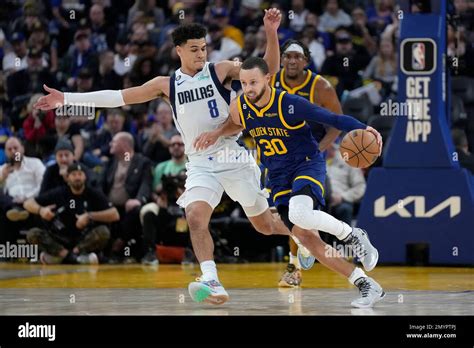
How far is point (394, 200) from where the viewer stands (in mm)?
13484

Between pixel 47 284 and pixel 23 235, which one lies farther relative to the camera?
pixel 23 235

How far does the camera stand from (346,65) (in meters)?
16.5

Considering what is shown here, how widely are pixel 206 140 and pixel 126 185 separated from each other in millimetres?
5614

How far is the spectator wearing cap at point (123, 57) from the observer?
57.9 feet

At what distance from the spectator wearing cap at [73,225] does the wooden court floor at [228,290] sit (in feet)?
1.38

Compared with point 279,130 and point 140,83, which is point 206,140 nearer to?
point 279,130

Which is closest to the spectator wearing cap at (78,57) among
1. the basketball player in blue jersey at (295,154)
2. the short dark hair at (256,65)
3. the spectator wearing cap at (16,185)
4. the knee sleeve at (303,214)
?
the spectator wearing cap at (16,185)

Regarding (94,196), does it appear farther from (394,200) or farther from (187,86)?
(187,86)

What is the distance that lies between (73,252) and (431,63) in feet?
16.6

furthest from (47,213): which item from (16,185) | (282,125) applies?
(282,125)

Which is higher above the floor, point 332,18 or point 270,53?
point 332,18

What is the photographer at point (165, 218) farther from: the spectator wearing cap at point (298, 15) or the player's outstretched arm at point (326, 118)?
the player's outstretched arm at point (326, 118)
